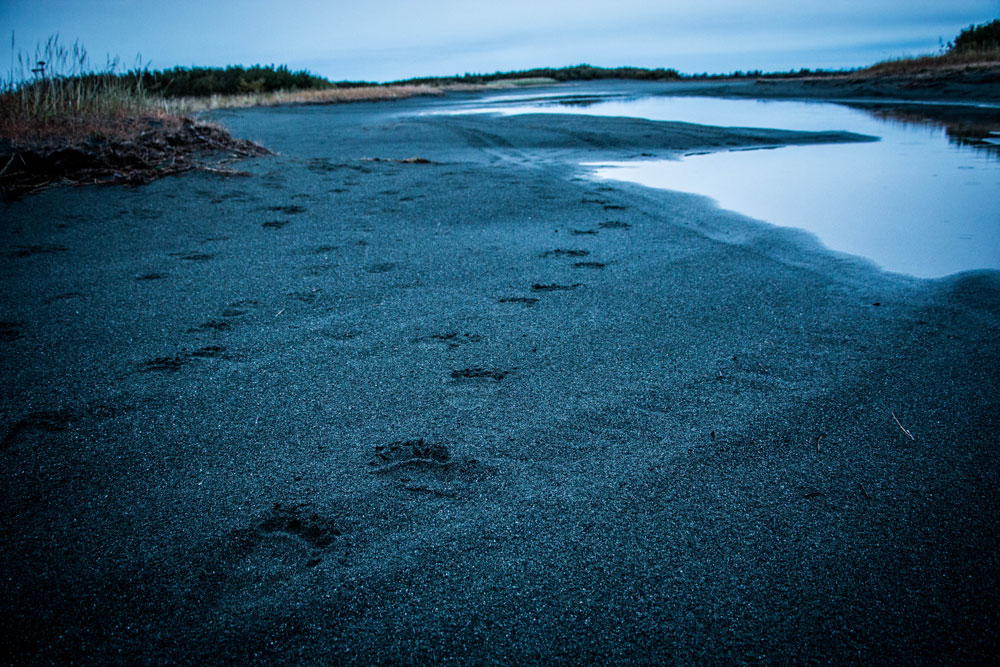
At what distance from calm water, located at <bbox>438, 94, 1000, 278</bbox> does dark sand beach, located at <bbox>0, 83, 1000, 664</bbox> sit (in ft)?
2.01

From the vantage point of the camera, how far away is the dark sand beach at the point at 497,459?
109 centimetres

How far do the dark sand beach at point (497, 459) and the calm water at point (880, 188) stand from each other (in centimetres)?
61

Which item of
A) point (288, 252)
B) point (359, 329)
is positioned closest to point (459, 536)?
point (359, 329)

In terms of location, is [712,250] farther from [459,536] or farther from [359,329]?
[459,536]

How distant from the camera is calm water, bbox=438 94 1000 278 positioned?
11.5 feet

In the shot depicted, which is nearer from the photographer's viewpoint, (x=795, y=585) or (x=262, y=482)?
(x=795, y=585)

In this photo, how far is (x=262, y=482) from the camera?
4.82ft

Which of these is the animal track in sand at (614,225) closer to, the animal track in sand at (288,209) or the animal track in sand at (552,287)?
the animal track in sand at (552,287)

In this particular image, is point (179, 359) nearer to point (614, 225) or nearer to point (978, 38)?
point (614, 225)

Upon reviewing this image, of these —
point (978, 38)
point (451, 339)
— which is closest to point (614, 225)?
point (451, 339)

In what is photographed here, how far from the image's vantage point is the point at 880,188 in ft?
17.2

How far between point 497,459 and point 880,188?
5.51 metres

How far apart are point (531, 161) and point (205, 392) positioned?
6.03 meters

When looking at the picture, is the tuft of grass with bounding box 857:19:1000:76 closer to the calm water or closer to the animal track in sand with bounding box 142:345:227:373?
the calm water
